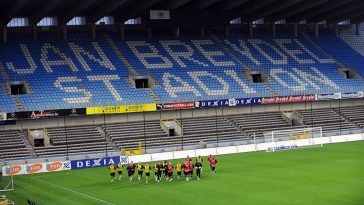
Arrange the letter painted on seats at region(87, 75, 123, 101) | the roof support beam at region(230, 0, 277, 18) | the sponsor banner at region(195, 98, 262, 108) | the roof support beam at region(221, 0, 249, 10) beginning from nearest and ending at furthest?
1. the letter painted on seats at region(87, 75, 123, 101)
2. the sponsor banner at region(195, 98, 262, 108)
3. the roof support beam at region(221, 0, 249, 10)
4. the roof support beam at region(230, 0, 277, 18)

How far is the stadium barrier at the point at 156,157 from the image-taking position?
5178cm

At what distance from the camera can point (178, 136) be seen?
65188mm

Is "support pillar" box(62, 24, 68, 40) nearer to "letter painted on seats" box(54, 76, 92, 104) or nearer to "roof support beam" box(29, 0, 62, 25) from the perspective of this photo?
"roof support beam" box(29, 0, 62, 25)

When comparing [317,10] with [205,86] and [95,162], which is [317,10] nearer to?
[205,86]

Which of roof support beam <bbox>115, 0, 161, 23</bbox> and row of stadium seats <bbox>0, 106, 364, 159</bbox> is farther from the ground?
roof support beam <bbox>115, 0, 161, 23</bbox>

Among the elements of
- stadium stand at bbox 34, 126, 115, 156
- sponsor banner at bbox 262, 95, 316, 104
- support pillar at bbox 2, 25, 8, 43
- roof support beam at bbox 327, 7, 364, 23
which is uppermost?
roof support beam at bbox 327, 7, 364, 23

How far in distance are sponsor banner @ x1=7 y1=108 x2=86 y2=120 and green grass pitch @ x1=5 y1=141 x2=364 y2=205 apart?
396 inches

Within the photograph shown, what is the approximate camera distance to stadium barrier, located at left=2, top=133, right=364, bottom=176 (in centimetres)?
5178

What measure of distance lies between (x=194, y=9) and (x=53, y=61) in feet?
54.0

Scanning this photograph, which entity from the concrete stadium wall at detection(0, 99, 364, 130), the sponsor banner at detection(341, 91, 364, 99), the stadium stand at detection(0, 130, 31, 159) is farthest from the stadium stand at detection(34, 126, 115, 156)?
the sponsor banner at detection(341, 91, 364, 99)

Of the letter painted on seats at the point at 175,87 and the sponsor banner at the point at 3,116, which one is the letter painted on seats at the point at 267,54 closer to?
the letter painted on seats at the point at 175,87

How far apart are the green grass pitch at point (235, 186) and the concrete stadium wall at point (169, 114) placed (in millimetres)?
11278

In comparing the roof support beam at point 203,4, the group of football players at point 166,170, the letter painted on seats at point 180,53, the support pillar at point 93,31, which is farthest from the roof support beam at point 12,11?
the group of football players at point 166,170

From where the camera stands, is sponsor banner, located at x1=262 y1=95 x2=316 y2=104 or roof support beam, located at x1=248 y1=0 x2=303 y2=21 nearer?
sponsor banner, located at x1=262 y1=95 x2=316 y2=104
